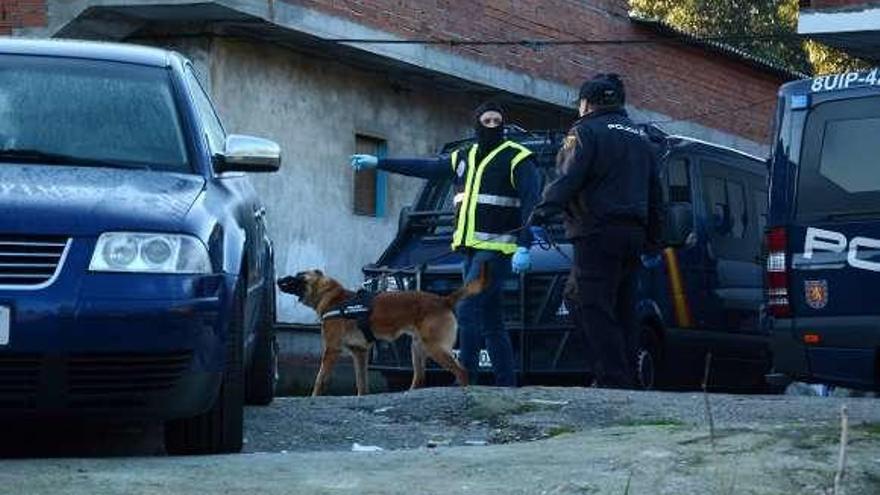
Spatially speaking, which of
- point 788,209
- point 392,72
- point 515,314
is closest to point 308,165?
point 392,72

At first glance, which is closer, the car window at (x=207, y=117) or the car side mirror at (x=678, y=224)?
the car window at (x=207, y=117)

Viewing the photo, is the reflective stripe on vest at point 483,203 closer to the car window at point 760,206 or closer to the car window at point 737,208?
the car window at point 737,208

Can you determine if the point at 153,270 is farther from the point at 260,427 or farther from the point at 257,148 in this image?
the point at 260,427

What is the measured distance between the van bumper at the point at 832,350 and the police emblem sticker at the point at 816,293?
0.28 feet

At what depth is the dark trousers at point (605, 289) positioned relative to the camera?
33.7 feet

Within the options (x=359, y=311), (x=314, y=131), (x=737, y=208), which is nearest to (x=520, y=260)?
(x=359, y=311)

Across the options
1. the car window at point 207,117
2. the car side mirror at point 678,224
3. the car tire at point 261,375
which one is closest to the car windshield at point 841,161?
the car side mirror at point 678,224

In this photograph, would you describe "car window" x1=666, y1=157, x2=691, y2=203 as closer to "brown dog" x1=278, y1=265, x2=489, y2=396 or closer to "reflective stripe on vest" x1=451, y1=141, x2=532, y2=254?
"reflective stripe on vest" x1=451, y1=141, x2=532, y2=254

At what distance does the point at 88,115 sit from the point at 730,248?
24.1 feet

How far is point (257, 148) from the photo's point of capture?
24.3 ft

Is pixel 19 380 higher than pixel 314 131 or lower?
lower

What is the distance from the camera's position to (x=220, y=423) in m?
6.86

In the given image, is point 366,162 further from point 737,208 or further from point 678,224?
point 737,208

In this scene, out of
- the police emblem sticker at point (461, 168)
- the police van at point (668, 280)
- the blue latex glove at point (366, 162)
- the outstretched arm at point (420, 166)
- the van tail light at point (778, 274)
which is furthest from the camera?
the blue latex glove at point (366, 162)
